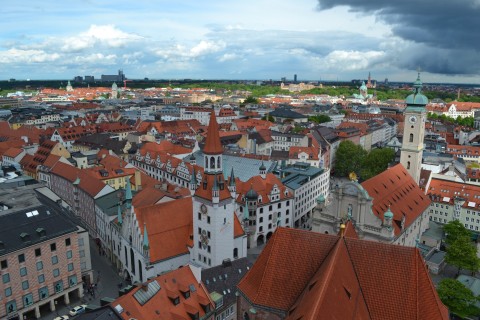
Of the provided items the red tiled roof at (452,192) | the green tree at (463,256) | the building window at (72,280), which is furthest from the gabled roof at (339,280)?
the red tiled roof at (452,192)

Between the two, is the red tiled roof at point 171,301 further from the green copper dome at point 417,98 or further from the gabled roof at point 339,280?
the green copper dome at point 417,98

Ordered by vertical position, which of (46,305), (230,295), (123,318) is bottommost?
(46,305)

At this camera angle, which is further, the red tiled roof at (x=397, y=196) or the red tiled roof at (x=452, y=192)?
the red tiled roof at (x=452, y=192)

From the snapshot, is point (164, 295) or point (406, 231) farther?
point (406, 231)

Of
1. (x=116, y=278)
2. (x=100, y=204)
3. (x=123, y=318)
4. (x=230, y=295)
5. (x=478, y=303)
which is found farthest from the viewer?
(x=100, y=204)

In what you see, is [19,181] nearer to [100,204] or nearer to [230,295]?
[100,204]

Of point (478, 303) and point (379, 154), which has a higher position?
point (379, 154)

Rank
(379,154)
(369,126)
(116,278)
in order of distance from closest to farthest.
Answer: (116,278) → (379,154) → (369,126)

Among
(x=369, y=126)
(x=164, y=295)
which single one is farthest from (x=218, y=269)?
(x=369, y=126)
